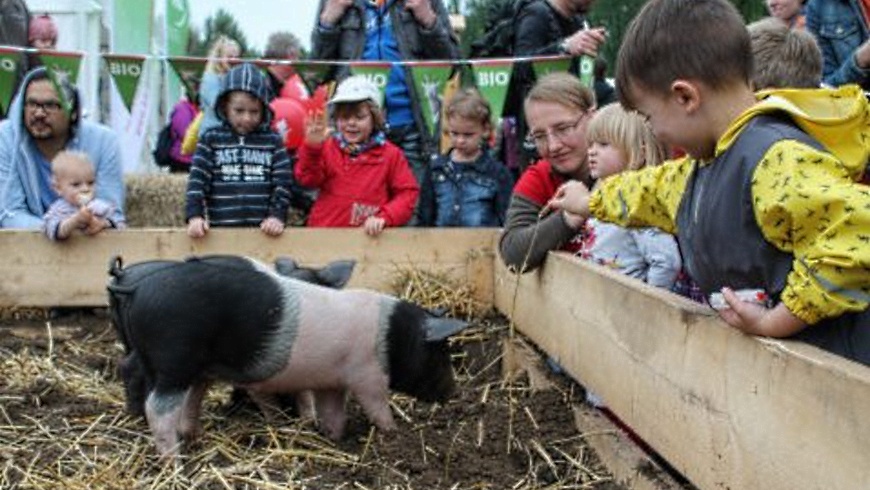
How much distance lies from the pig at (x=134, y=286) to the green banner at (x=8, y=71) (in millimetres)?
4195

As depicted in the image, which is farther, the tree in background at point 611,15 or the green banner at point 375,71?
the tree in background at point 611,15

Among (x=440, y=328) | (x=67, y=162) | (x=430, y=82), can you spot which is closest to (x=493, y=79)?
(x=430, y=82)

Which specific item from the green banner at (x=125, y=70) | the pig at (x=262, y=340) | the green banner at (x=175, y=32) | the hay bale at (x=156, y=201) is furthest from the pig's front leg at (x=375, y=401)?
the green banner at (x=175, y=32)

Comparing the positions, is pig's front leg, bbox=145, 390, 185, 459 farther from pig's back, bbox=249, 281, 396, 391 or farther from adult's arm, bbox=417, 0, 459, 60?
adult's arm, bbox=417, 0, 459, 60

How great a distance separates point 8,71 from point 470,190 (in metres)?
3.30

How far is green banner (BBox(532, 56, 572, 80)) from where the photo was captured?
22.8ft

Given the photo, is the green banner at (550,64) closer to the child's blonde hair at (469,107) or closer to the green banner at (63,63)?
the child's blonde hair at (469,107)

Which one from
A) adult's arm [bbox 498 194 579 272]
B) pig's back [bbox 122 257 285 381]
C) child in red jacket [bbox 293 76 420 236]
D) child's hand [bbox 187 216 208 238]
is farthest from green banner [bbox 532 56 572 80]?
pig's back [bbox 122 257 285 381]

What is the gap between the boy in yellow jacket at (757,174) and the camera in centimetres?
212

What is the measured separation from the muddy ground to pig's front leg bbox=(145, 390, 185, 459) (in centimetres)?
5

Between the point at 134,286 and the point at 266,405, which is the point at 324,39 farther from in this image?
the point at 134,286

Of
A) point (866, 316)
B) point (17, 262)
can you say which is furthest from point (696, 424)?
point (17, 262)

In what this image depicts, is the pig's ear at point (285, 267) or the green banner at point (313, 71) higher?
the green banner at point (313, 71)

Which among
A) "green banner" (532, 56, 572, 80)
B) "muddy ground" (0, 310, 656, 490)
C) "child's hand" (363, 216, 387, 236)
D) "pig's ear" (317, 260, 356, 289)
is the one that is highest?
"green banner" (532, 56, 572, 80)
